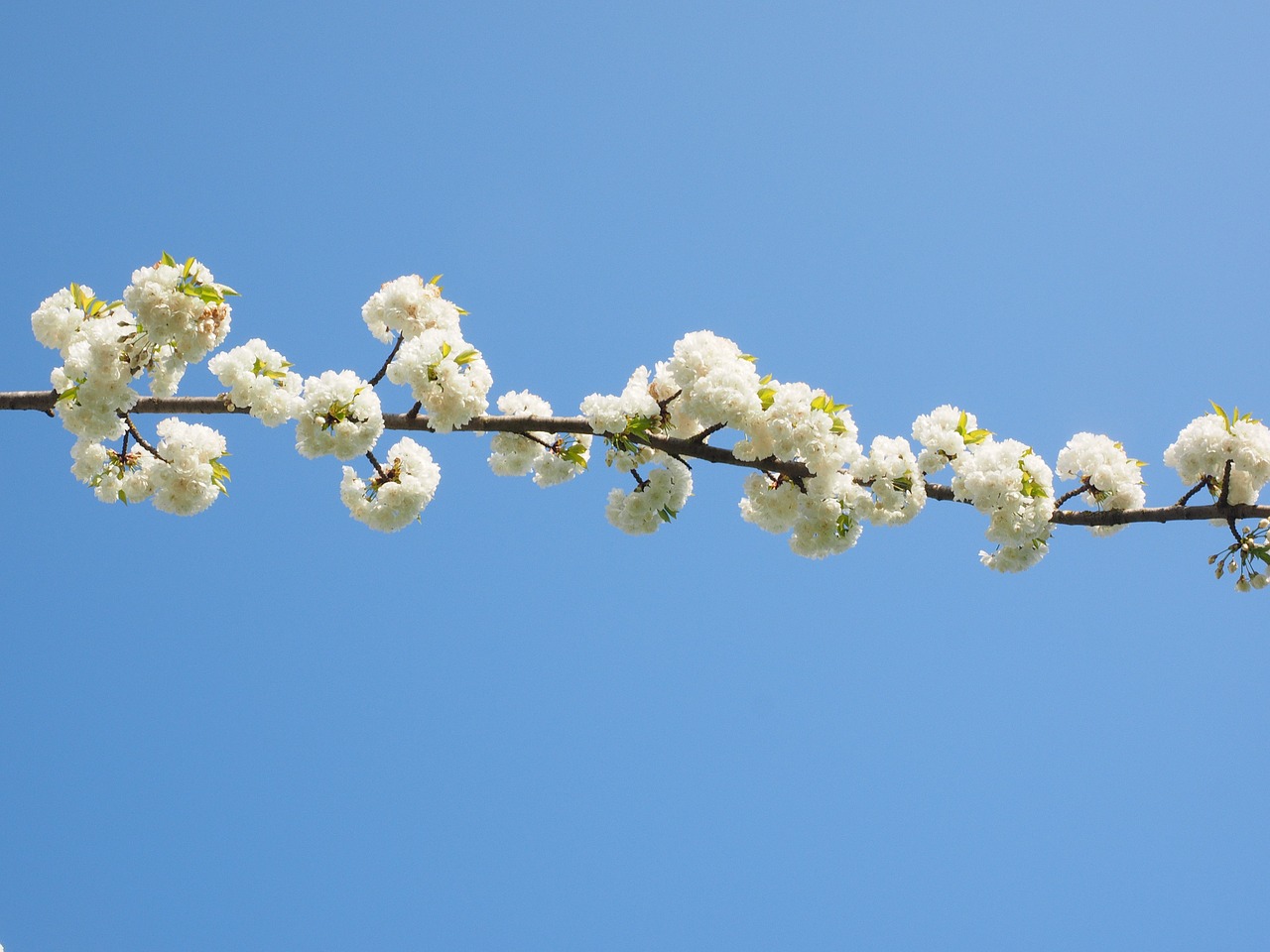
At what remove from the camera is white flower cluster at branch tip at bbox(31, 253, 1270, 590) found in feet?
17.4

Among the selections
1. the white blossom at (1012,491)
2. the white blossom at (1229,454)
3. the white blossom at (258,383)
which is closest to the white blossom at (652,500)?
the white blossom at (1012,491)

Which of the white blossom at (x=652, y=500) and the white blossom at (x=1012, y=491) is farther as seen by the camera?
the white blossom at (x=652, y=500)

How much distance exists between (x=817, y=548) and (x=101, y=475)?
5.09 metres

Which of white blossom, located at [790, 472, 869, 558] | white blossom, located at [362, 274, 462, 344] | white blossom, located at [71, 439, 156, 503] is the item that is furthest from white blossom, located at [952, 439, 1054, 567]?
white blossom, located at [71, 439, 156, 503]

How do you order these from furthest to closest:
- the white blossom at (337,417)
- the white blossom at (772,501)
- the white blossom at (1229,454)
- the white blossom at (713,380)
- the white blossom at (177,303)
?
the white blossom at (772,501)
the white blossom at (1229,454)
the white blossom at (713,380)
the white blossom at (337,417)
the white blossom at (177,303)

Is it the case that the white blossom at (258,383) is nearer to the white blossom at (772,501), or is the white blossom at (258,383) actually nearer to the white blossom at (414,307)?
the white blossom at (414,307)

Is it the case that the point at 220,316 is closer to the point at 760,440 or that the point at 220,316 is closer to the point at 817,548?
the point at 760,440

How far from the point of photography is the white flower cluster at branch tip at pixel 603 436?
17.4 ft

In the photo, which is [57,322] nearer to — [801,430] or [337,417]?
[337,417]

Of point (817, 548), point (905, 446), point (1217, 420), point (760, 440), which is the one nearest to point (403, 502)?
point (760, 440)

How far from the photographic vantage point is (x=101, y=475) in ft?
21.2

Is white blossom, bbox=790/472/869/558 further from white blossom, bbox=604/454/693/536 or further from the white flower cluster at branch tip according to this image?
white blossom, bbox=604/454/693/536

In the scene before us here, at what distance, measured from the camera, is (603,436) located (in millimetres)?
5875

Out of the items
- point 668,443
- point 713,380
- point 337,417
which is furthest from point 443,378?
point 713,380
